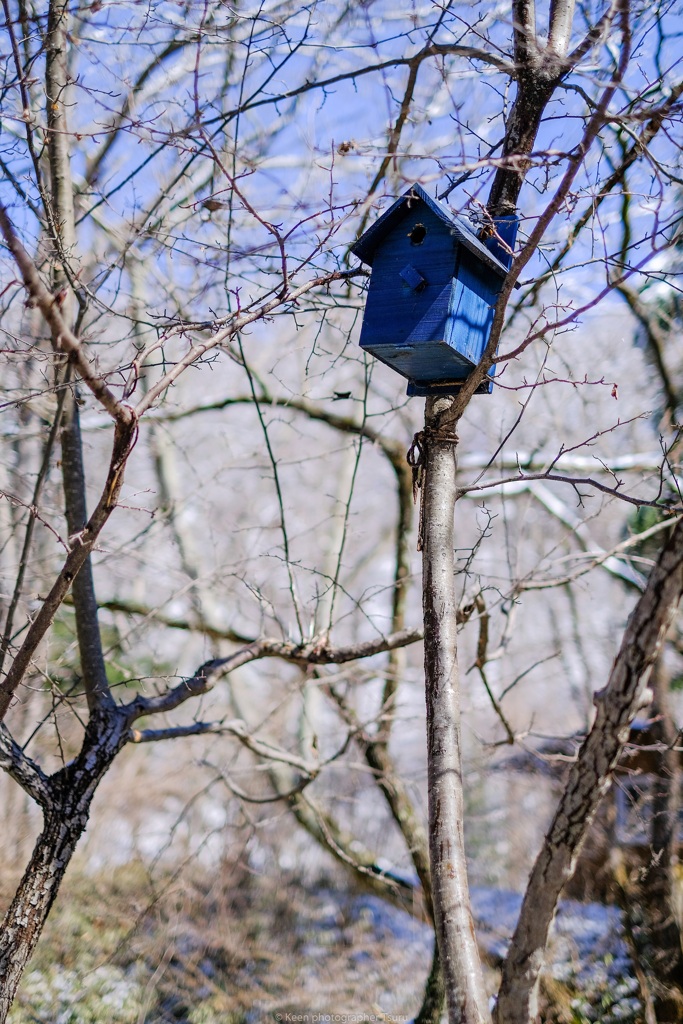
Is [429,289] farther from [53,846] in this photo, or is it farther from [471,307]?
[53,846]

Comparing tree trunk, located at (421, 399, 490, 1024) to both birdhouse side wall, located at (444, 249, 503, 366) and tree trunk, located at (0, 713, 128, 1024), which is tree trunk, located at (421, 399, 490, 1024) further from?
tree trunk, located at (0, 713, 128, 1024)

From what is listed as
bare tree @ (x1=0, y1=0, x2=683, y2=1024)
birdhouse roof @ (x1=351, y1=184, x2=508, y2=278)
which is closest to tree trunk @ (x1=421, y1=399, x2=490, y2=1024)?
bare tree @ (x1=0, y1=0, x2=683, y2=1024)

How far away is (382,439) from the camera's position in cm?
545

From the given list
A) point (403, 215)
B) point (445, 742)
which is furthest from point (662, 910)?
point (403, 215)

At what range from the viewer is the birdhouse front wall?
2531 millimetres

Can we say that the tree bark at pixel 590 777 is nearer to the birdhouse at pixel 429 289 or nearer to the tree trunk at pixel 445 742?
the tree trunk at pixel 445 742

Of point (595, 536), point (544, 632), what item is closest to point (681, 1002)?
point (595, 536)

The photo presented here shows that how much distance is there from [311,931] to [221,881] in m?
0.86

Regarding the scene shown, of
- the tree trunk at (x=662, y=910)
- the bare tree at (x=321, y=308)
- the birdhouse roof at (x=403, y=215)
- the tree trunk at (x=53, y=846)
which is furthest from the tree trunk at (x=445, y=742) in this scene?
the tree trunk at (x=662, y=910)

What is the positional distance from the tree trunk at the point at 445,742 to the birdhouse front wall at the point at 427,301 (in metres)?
0.21

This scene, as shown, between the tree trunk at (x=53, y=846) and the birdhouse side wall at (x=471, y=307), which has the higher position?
the birdhouse side wall at (x=471, y=307)

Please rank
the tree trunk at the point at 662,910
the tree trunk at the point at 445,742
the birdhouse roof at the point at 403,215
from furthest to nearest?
the tree trunk at the point at 662,910, the birdhouse roof at the point at 403,215, the tree trunk at the point at 445,742

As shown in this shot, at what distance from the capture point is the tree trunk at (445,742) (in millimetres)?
2145

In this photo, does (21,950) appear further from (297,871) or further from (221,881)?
(297,871)
